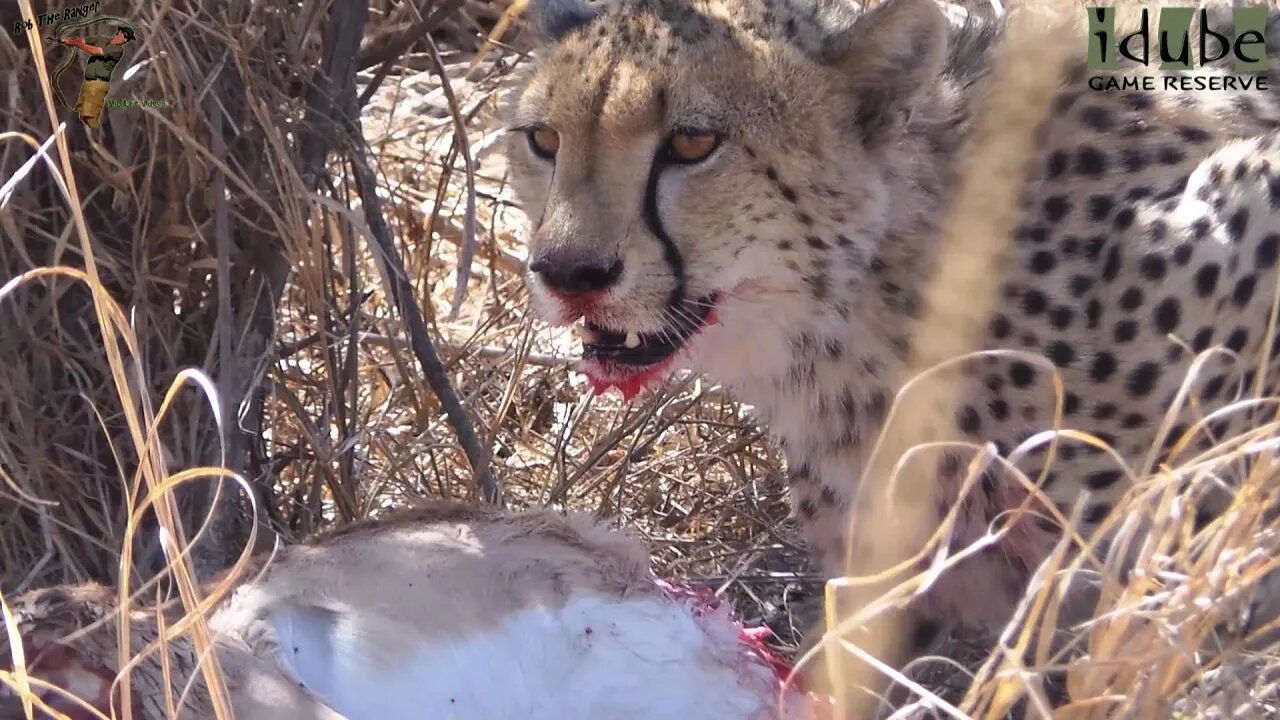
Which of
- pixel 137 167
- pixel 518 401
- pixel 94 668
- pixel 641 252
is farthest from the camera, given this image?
pixel 518 401

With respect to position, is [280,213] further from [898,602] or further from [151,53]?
[898,602]

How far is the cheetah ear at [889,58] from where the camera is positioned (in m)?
1.95

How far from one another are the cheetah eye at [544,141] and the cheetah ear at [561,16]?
18 centimetres

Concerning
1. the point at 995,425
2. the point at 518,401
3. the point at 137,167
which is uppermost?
the point at 137,167

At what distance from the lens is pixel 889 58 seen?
1.99 metres

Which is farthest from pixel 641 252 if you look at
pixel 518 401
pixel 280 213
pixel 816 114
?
pixel 518 401

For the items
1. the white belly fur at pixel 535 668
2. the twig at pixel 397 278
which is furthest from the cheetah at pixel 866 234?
the white belly fur at pixel 535 668

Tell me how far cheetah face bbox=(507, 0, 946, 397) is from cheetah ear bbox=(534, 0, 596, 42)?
4.2 inches

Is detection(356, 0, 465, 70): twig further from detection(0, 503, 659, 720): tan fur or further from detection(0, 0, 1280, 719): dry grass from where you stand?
detection(0, 503, 659, 720): tan fur

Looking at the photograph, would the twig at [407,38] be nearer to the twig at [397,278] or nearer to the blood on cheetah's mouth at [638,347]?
the twig at [397,278]

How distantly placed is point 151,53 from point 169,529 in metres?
1.02

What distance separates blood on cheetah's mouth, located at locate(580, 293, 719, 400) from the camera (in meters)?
1.93

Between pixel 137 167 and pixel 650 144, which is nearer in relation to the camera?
pixel 650 144

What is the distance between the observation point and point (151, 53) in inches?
81.3
